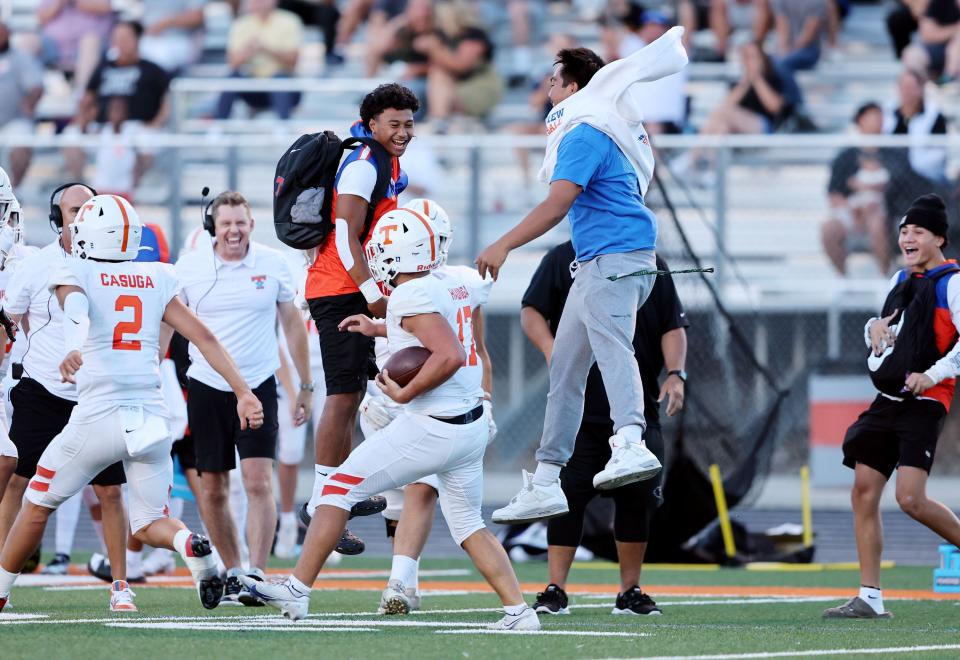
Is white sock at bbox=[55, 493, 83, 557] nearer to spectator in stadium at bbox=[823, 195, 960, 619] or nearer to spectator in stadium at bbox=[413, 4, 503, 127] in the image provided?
spectator in stadium at bbox=[823, 195, 960, 619]

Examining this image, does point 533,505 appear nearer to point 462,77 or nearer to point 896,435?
point 896,435

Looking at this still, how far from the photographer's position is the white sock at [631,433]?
825 centimetres

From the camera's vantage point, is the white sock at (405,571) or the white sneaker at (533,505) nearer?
the white sneaker at (533,505)

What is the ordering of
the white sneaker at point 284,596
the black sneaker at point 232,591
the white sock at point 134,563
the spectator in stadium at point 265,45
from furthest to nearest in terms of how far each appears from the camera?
the spectator in stadium at point 265,45 < the white sock at point 134,563 < the black sneaker at point 232,591 < the white sneaker at point 284,596

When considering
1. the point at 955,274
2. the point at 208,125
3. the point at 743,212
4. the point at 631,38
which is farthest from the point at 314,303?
the point at 631,38

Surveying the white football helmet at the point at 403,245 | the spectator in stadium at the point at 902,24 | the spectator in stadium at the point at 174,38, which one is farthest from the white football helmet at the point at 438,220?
the spectator in stadium at the point at 174,38

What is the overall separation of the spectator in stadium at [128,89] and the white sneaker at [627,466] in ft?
38.0

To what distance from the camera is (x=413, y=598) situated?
9094mm

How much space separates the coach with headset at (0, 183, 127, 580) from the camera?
9.30 m

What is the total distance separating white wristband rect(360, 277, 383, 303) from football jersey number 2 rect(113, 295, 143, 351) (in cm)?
112

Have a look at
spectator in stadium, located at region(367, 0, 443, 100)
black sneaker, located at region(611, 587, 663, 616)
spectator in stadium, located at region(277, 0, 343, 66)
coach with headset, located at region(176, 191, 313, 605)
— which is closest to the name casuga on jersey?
coach with headset, located at region(176, 191, 313, 605)

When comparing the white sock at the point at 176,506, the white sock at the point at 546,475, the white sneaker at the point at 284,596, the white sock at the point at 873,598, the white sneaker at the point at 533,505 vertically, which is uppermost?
the white sock at the point at 546,475

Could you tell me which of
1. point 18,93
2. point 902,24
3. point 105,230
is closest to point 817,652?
point 105,230

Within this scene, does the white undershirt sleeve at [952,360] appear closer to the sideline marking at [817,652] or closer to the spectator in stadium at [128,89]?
the sideline marking at [817,652]
